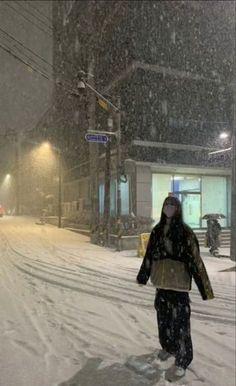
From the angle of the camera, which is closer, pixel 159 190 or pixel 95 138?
pixel 95 138

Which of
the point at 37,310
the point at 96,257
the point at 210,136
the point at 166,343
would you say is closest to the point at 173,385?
the point at 166,343

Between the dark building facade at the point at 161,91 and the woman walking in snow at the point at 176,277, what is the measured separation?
14956 mm

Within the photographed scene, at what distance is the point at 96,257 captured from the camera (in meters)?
14.3

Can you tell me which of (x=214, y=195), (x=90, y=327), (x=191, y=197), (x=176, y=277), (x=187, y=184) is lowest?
(x=90, y=327)

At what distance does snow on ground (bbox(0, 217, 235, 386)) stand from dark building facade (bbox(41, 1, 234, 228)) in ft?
31.4

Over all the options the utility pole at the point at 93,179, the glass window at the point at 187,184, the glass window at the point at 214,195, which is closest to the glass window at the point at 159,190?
the glass window at the point at 187,184

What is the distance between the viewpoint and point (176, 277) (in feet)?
14.3

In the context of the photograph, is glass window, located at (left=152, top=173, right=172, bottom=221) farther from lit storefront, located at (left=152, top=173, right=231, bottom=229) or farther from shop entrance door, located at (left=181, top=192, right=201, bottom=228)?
shop entrance door, located at (left=181, top=192, right=201, bottom=228)

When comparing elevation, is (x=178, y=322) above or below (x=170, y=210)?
below

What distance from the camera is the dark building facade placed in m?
21.1

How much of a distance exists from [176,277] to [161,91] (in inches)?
729

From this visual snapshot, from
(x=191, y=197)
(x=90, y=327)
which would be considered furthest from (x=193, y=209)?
(x=90, y=327)

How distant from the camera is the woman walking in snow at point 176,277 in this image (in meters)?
4.33

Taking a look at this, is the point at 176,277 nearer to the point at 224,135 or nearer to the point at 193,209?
the point at 224,135
